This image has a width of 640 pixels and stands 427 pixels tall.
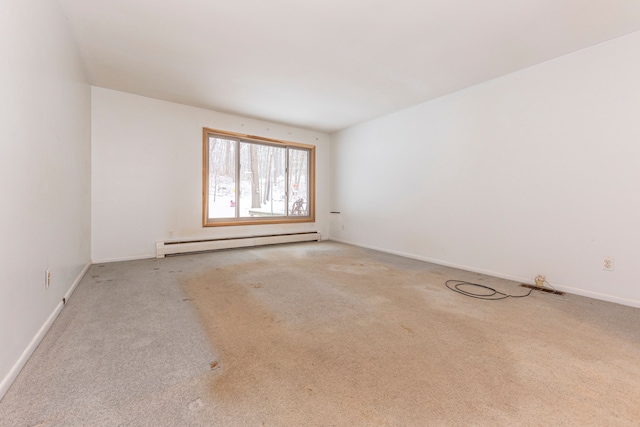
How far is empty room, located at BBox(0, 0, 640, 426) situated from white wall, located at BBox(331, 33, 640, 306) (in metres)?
0.02

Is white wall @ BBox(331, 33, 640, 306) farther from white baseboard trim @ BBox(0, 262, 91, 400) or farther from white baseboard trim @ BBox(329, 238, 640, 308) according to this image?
white baseboard trim @ BBox(0, 262, 91, 400)

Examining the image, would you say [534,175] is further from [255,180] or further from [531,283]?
[255,180]

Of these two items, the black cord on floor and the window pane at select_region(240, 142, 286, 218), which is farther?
the window pane at select_region(240, 142, 286, 218)

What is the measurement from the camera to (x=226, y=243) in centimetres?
498

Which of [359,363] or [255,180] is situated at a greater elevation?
[255,180]

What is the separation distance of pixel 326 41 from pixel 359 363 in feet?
9.33

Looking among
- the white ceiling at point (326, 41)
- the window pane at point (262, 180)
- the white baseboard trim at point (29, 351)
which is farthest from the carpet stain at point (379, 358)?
the window pane at point (262, 180)

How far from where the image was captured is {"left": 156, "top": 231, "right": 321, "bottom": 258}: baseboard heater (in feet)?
14.4

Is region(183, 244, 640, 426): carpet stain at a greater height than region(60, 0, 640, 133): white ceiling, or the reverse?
region(60, 0, 640, 133): white ceiling

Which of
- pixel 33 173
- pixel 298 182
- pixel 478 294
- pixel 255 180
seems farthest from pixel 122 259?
pixel 478 294

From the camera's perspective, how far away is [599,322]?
2125 millimetres

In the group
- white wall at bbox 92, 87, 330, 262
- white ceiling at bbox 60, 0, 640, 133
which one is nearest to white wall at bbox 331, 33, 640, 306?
white ceiling at bbox 60, 0, 640, 133

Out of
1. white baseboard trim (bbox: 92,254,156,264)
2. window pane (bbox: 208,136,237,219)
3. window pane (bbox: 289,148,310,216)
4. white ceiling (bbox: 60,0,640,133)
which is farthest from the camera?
window pane (bbox: 289,148,310,216)

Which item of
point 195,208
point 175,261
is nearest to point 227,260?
point 175,261
